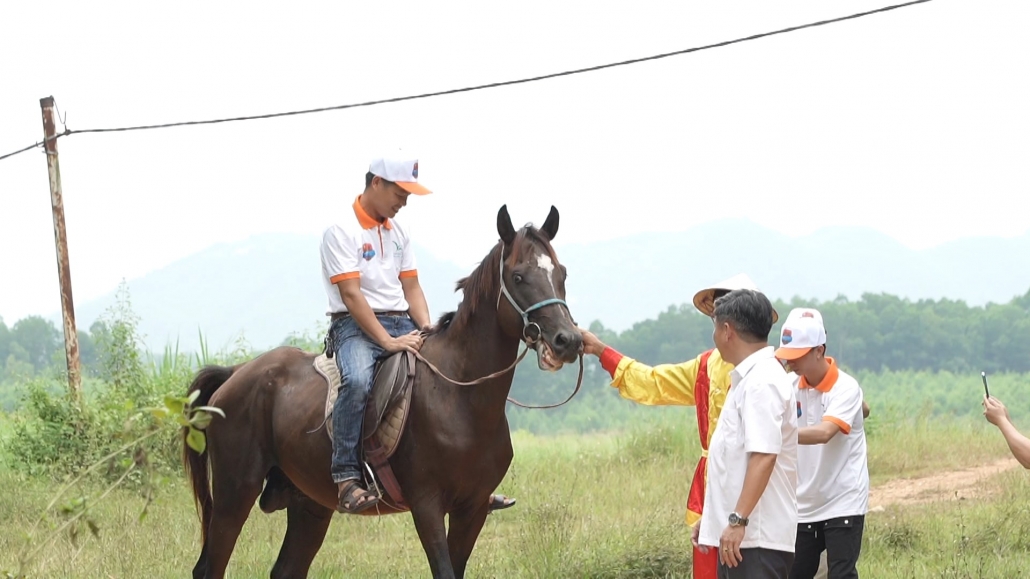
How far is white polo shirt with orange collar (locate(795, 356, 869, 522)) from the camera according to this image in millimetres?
5980

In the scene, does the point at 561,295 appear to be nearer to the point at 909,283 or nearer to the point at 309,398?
the point at 309,398

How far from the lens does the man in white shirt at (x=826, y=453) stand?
5898 mm

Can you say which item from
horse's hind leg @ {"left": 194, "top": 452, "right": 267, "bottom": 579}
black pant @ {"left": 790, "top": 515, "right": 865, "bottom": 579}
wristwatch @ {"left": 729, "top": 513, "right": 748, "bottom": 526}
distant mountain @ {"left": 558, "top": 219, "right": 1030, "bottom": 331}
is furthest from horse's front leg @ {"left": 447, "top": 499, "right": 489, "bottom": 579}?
distant mountain @ {"left": 558, "top": 219, "right": 1030, "bottom": 331}

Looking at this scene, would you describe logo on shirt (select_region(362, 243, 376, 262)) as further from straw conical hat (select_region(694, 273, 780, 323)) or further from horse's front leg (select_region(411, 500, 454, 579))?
straw conical hat (select_region(694, 273, 780, 323))

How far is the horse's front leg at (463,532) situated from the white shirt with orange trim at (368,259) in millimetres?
1335

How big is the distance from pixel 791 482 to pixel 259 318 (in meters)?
171

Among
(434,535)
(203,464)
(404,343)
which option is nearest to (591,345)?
(404,343)

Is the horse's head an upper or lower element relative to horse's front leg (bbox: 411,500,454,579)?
upper

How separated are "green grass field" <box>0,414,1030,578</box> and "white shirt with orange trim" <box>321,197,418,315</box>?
6.34 feet

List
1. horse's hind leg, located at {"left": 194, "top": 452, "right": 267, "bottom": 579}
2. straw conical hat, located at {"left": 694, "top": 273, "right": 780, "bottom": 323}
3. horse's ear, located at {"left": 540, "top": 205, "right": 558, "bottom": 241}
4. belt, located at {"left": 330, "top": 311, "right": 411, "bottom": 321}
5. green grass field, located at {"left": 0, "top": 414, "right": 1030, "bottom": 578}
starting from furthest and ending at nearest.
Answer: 1. green grass field, located at {"left": 0, "top": 414, "right": 1030, "bottom": 578}
2. horse's hind leg, located at {"left": 194, "top": 452, "right": 267, "bottom": 579}
3. belt, located at {"left": 330, "top": 311, "right": 411, "bottom": 321}
4. horse's ear, located at {"left": 540, "top": 205, "right": 558, "bottom": 241}
5. straw conical hat, located at {"left": 694, "top": 273, "right": 780, "bottom": 323}

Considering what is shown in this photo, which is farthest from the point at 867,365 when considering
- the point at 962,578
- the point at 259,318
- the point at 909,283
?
the point at 259,318

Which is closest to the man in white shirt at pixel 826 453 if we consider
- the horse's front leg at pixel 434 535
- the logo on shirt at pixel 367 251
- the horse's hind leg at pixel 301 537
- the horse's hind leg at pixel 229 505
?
the horse's front leg at pixel 434 535

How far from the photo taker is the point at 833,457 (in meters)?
6.11

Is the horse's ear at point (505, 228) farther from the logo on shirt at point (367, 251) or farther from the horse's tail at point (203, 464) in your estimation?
the horse's tail at point (203, 464)
